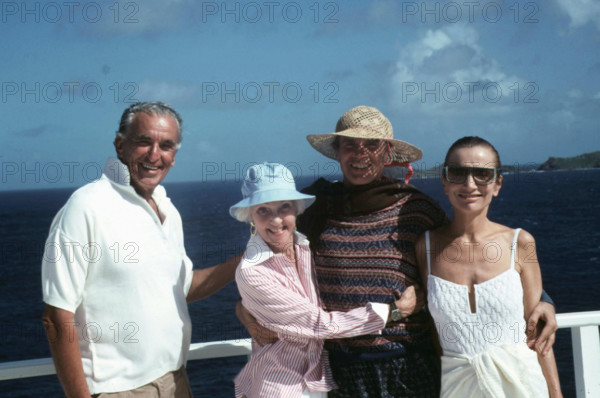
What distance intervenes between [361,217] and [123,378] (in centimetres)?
132

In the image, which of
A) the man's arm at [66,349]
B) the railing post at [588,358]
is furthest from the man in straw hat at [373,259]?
the man's arm at [66,349]

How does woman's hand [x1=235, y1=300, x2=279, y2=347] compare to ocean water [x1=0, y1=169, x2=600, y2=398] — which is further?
ocean water [x1=0, y1=169, x2=600, y2=398]

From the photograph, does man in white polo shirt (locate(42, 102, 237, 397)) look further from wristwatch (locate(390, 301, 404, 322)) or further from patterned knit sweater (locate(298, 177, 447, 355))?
wristwatch (locate(390, 301, 404, 322))

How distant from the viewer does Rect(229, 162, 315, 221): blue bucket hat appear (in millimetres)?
2678

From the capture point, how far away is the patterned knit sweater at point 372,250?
279 centimetres

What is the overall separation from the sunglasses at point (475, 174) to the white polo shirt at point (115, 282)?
54.1 inches

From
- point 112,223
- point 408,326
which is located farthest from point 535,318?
point 112,223

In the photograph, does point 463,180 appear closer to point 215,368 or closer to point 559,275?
point 215,368

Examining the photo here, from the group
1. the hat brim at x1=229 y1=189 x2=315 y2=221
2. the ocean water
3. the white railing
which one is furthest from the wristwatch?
the ocean water

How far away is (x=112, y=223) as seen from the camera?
2.51 meters

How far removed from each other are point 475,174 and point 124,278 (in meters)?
1.63

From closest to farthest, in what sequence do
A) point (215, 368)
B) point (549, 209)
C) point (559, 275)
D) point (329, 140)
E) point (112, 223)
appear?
point (112, 223), point (329, 140), point (215, 368), point (559, 275), point (549, 209)

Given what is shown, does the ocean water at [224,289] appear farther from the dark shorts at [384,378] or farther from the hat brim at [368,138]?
the dark shorts at [384,378]

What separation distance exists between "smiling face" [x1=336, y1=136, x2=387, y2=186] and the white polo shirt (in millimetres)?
971
